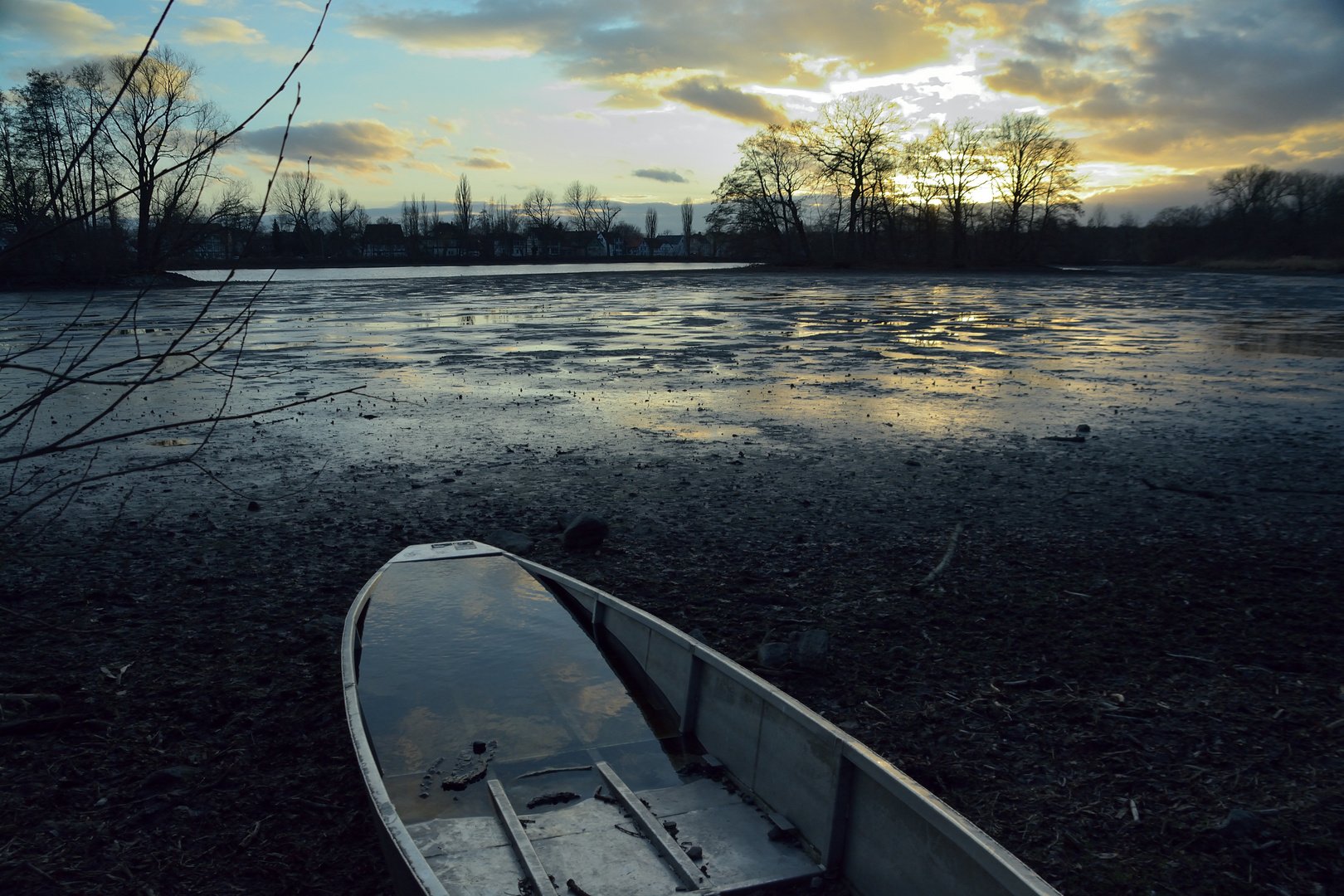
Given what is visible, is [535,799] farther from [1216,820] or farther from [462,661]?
[1216,820]

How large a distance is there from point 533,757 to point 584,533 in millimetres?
2491

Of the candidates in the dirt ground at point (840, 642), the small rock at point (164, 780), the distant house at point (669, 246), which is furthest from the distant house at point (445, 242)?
the small rock at point (164, 780)

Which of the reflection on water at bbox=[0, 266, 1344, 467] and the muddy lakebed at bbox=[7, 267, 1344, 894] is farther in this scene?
the reflection on water at bbox=[0, 266, 1344, 467]

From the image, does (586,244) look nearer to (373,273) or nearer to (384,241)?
(384,241)

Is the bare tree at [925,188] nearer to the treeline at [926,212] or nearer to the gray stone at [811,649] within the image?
the treeline at [926,212]

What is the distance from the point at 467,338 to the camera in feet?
57.7

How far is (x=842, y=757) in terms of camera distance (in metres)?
2.57

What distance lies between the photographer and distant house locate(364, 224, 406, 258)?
104 metres

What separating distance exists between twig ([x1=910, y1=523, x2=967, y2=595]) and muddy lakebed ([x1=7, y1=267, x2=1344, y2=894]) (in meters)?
0.06

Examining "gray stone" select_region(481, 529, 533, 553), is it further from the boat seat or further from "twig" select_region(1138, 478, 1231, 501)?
"twig" select_region(1138, 478, 1231, 501)

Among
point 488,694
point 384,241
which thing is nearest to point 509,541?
point 488,694

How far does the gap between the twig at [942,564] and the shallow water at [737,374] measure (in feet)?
8.28

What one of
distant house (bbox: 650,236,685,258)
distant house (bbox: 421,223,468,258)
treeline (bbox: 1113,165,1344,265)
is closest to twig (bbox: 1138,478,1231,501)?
treeline (bbox: 1113,165,1344,265)

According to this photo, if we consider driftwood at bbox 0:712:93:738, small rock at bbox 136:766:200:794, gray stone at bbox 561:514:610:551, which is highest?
gray stone at bbox 561:514:610:551
